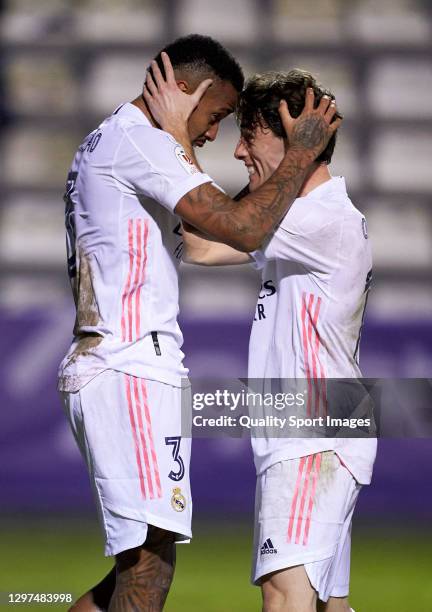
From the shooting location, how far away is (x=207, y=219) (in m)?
2.98

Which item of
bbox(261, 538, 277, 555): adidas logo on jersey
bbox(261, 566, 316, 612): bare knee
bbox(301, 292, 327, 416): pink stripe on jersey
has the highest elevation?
bbox(301, 292, 327, 416): pink stripe on jersey

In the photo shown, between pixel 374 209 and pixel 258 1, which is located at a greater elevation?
pixel 258 1

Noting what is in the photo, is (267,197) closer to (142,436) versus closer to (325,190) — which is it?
(325,190)

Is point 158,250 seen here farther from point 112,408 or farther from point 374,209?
point 374,209

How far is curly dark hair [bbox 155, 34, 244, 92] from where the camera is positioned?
3227mm

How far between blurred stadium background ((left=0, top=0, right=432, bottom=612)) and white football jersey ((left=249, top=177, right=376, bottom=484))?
11.1 feet

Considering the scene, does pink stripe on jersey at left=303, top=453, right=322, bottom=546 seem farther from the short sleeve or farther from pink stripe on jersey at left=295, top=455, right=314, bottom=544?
the short sleeve

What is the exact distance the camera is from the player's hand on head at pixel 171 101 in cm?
318

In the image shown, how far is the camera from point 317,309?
3062 millimetres

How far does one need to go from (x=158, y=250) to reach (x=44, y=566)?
2.76 metres

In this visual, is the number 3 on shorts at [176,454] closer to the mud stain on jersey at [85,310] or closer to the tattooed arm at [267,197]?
the mud stain on jersey at [85,310]

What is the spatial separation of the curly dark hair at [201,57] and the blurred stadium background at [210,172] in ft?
11.2

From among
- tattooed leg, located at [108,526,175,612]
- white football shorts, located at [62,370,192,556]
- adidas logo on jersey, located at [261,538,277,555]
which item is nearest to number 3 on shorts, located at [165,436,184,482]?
white football shorts, located at [62,370,192,556]

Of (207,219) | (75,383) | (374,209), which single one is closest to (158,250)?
(207,219)
